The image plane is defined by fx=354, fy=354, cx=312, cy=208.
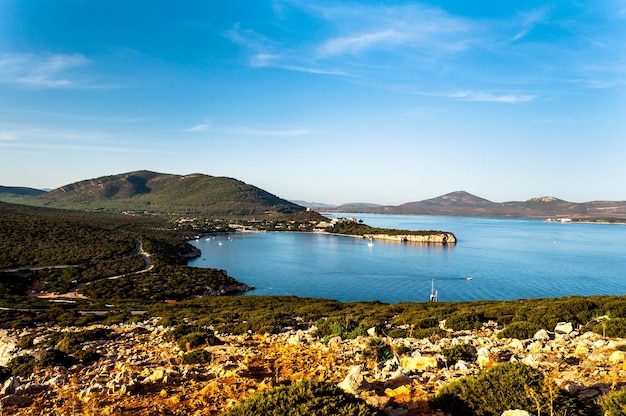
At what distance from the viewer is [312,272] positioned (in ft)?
290

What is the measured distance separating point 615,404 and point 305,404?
4811mm

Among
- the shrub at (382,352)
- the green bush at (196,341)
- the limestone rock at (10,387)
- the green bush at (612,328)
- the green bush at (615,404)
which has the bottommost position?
the green bush at (196,341)

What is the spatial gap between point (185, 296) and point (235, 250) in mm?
66005

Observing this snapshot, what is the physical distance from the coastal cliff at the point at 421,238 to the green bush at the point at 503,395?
15328 cm

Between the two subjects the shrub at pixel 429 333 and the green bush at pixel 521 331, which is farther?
the shrub at pixel 429 333

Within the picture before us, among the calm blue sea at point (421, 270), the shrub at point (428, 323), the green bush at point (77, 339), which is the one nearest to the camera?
the green bush at point (77, 339)

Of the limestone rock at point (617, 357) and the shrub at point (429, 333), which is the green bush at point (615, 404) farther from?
the shrub at point (429, 333)

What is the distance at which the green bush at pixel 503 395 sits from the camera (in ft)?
19.2

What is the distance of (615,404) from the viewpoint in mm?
5484

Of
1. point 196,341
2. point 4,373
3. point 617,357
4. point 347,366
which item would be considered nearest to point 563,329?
point 617,357

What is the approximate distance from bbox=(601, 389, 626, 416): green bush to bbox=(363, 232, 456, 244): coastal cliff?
505 ft

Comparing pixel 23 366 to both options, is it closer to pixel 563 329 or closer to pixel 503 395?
pixel 503 395

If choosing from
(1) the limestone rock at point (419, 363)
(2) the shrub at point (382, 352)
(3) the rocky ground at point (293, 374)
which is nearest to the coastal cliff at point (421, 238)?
(3) the rocky ground at point (293, 374)

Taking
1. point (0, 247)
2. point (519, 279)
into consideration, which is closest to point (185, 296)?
point (0, 247)
